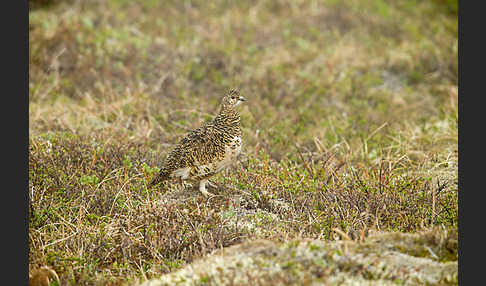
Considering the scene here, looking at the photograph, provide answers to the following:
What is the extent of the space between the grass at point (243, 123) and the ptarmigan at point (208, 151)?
0.25 metres

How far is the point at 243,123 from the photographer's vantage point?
7914 millimetres

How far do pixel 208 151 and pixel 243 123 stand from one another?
9.25 ft

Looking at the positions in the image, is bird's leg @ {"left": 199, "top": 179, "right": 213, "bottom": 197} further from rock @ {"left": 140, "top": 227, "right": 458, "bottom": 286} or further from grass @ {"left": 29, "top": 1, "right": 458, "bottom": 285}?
rock @ {"left": 140, "top": 227, "right": 458, "bottom": 286}

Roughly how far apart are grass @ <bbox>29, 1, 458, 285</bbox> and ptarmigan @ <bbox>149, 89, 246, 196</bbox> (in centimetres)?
25

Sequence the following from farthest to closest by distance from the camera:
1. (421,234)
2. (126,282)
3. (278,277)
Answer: (126,282) < (421,234) < (278,277)

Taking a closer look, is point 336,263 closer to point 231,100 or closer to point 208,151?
point 208,151

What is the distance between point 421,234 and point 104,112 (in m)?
5.07

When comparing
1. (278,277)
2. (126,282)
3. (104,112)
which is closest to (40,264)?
(126,282)

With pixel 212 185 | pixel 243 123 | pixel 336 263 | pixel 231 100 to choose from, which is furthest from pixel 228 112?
pixel 243 123

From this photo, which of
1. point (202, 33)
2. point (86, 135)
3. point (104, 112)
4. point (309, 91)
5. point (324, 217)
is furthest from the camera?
point (202, 33)

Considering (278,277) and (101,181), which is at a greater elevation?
(278,277)

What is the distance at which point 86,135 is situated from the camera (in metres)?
7.03

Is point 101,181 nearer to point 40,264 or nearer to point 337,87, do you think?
point 40,264

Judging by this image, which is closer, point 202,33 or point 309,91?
point 309,91
